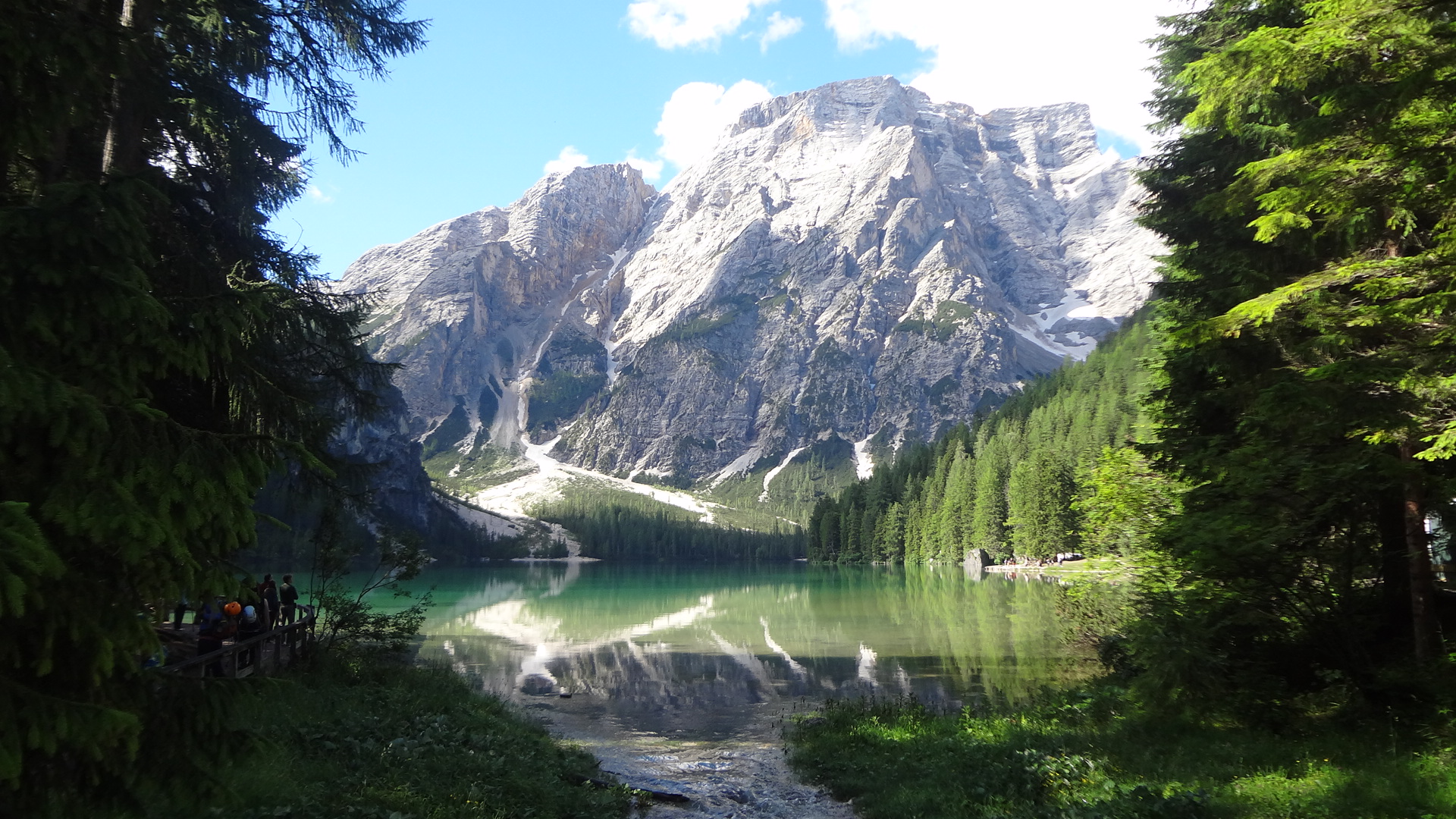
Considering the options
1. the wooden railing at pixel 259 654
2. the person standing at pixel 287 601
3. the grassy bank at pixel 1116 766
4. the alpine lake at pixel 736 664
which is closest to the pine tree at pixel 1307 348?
the grassy bank at pixel 1116 766

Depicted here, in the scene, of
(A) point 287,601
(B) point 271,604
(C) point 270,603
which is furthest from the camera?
(A) point 287,601

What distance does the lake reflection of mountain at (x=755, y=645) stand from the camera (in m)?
24.1

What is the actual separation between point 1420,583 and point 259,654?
20291 millimetres

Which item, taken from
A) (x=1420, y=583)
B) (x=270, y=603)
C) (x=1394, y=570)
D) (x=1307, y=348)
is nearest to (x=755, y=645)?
(x=270, y=603)

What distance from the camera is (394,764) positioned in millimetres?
10719

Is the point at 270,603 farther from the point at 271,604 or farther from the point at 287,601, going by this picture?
the point at 287,601

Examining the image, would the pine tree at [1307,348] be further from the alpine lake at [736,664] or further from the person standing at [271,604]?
the person standing at [271,604]

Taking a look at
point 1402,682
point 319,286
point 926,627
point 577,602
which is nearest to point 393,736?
point 319,286

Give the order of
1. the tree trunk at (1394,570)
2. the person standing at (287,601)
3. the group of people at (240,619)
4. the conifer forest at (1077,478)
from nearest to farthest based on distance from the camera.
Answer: the conifer forest at (1077,478), the tree trunk at (1394,570), the group of people at (240,619), the person standing at (287,601)

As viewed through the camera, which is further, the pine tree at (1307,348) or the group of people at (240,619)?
the group of people at (240,619)

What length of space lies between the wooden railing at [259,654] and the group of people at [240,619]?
9 centimetres

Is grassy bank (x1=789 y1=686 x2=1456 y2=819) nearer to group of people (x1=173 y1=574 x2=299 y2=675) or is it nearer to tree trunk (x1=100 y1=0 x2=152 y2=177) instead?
group of people (x1=173 y1=574 x2=299 y2=675)

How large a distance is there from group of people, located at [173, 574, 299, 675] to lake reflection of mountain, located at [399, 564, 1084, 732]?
9.02 m

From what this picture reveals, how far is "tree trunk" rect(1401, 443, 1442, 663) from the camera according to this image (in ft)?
33.0
